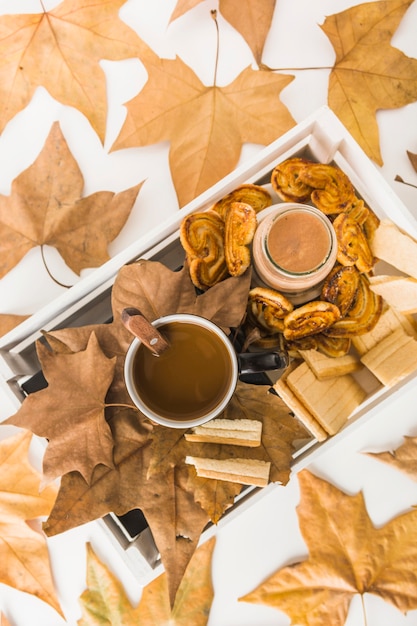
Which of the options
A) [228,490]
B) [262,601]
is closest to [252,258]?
[228,490]

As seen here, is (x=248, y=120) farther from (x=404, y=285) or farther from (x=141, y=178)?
(x=404, y=285)

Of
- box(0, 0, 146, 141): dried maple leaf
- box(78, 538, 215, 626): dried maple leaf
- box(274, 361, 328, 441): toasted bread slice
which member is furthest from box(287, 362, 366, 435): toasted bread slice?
box(0, 0, 146, 141): dried maple leaf

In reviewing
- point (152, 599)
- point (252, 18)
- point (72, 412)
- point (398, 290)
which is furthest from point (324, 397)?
point (252, 18)

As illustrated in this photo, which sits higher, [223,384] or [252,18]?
[252,18]

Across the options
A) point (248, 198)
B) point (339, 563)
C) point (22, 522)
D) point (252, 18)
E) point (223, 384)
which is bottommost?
point (339, 563)

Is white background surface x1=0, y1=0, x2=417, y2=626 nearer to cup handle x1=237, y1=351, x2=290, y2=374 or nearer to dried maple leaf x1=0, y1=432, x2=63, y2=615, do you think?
dried maple leaf x1=0, y1=432, x2=63, y2=615

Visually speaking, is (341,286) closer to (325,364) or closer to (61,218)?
(325,364)

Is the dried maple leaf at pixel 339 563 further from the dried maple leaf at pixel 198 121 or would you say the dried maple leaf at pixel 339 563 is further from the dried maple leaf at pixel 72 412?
the dried maple leaf at pixel 198 121
